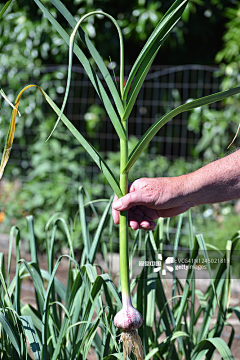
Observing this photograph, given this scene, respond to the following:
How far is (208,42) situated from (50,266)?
12.9 ft

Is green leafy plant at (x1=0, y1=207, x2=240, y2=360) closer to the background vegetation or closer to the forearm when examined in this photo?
the forearm

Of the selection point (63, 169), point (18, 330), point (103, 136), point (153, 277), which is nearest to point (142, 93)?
point (103, 136)

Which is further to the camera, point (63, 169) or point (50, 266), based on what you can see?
point (63, 169)

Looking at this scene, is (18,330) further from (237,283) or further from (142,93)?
(142,93)

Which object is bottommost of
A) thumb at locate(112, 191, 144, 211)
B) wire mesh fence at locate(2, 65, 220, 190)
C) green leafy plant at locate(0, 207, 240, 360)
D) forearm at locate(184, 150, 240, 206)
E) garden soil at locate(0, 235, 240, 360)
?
garden soil at locate(0, 235, 240, 360)

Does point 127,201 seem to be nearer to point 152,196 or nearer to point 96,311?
point 152,196

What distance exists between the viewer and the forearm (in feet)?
3.85

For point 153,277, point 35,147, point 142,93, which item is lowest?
point 153,277

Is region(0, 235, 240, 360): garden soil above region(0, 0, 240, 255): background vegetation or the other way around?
the other way around

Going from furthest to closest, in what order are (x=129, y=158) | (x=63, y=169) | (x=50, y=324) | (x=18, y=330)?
(x=63, y=169)
(x=50, y=324)
(x=18, y=330)
(x=129, y=158)

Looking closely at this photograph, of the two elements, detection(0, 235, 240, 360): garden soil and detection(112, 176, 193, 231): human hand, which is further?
detection(0, 235, 240, 360): garden soil

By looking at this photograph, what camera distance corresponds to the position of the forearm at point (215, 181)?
1.17 metres

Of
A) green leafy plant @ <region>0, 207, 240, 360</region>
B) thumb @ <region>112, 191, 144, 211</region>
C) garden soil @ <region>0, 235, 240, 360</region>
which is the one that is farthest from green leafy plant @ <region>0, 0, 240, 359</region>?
garden soil @ <region>0, 235, 240, 360</region>

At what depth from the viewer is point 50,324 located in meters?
1.33
